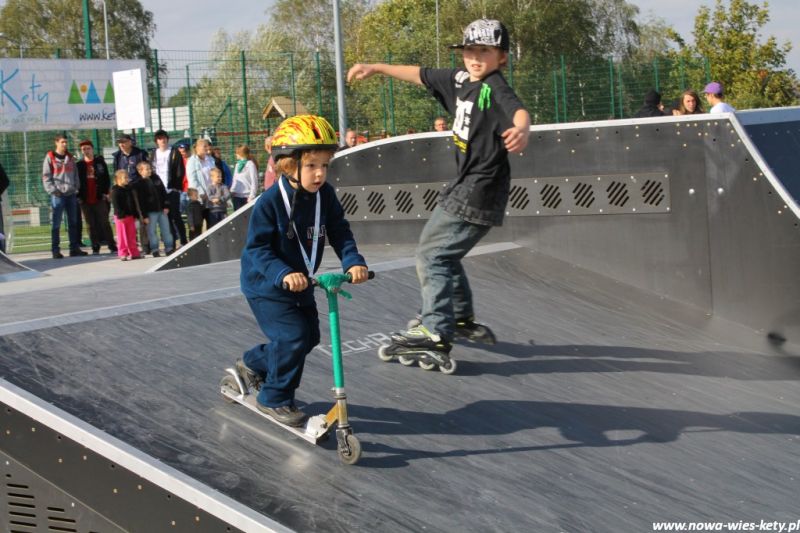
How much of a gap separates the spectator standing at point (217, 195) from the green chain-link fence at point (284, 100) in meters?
4.07

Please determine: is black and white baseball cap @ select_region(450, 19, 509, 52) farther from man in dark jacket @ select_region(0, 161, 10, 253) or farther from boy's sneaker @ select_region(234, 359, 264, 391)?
man in dark jacket @ select_region(0, 161, 10, 253)

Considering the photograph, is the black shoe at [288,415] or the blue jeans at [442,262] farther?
the blue jeans at [442,262]

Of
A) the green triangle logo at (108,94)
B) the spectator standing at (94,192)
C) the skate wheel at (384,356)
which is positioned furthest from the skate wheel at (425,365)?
the green triangle logo at (108,94)

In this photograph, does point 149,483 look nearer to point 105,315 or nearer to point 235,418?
point 235,418

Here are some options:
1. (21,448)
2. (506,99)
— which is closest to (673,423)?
(506,99)

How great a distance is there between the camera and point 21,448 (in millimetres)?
4148

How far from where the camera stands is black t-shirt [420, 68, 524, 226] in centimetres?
546

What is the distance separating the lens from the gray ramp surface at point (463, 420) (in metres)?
3.94

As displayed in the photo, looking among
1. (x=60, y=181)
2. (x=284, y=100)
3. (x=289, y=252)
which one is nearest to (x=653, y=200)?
(x=289, y=252)

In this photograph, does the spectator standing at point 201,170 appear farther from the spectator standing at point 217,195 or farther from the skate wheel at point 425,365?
the skate wheel at point 425,365

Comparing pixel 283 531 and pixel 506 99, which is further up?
pixel 506 99

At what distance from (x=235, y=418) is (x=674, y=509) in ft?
6.32

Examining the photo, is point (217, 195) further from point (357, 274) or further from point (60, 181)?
point (357, 274)

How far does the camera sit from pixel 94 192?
16000mm
